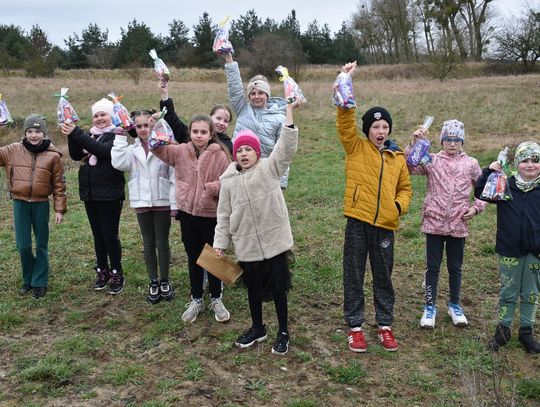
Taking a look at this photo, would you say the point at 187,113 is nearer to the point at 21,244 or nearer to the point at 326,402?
the point at 21,244

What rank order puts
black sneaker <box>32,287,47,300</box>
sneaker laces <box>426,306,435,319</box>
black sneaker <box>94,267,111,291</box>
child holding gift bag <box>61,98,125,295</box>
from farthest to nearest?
black sneaker <box>94,267,111,291</box>
black sneaker <box>32,287,47,300</box>
child holding gift bag <box>61,98,125,295</box>
sneaker laces <box>426,306,435,319</box>

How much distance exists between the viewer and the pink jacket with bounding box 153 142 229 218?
4359mm

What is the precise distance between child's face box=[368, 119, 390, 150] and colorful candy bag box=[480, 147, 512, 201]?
35.3 inches

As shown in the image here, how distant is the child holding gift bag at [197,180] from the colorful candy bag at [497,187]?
7.15 feet

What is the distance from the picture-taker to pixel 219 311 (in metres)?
4.63

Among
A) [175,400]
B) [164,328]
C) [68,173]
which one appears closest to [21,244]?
[164,328]

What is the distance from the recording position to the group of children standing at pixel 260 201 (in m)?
3.91

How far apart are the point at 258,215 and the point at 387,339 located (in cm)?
152

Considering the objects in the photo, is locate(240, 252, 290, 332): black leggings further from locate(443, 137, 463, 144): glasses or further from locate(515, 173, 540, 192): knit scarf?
locate(515, 173, 540, 192): knit scarf

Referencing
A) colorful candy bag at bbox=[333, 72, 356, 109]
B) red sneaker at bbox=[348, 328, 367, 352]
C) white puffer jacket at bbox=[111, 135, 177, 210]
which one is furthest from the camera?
white puffer jacket at bbox=[111, 135, 177, 210]

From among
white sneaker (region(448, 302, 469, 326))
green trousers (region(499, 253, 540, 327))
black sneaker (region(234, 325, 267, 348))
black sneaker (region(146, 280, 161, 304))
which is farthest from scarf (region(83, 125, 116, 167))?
green trousers (region(499, 253, 540, 327))

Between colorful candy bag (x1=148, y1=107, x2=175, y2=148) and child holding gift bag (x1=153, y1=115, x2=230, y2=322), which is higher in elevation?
colorful candy bag (x1=148, y1=107, x2=175, y2=148)

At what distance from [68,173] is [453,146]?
1059 centimetres

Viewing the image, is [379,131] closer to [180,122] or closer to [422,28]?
[180,122]
